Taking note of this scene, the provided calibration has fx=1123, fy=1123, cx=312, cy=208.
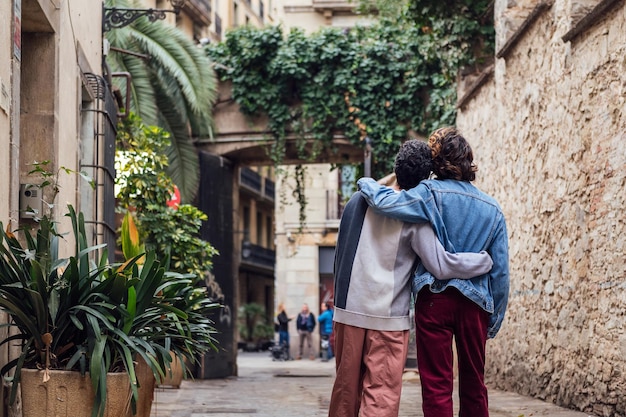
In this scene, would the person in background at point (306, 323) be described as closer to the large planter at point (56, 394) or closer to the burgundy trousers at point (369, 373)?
the large planter at point (56, 394)

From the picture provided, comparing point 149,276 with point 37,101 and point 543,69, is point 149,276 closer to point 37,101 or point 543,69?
point 37,101

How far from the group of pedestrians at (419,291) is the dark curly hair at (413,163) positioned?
36mm

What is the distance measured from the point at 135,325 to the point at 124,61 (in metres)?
12.0

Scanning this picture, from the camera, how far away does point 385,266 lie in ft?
17.6

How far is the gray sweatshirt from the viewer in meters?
5.28

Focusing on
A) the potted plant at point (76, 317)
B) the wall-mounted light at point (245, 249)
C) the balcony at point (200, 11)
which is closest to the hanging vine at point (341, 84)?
the potted plant at point (76, 317)

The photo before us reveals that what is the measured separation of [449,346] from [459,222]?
597mm

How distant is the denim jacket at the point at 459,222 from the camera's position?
5.28 m

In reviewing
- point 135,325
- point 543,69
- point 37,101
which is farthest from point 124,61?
point 135,325

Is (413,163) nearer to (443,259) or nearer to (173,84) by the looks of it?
(443,259)

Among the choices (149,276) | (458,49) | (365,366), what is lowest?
(365,366)

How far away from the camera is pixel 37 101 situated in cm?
834

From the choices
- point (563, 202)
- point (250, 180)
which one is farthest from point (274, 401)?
point (250, 180)

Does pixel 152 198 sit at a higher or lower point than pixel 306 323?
higher
